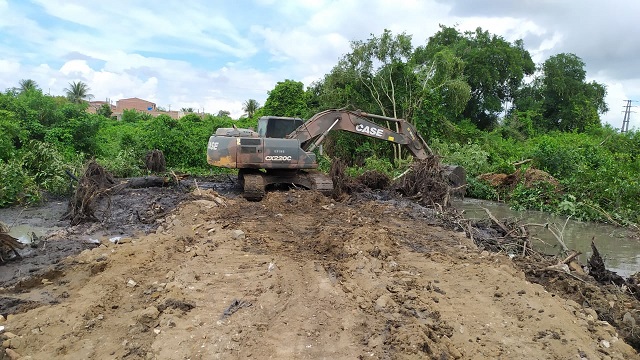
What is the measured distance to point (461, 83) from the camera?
26.8 meters

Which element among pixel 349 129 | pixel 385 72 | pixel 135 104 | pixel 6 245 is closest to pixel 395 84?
pixel 385 72

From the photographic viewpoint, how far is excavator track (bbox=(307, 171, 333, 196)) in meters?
12.7

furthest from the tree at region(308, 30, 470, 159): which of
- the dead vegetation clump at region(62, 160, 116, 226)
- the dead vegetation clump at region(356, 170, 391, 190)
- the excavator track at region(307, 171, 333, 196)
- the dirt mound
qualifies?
the dead vegetation clump at region(62, 160, 116, 226)

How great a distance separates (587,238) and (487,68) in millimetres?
27308

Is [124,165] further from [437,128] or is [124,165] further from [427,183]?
[437,128]

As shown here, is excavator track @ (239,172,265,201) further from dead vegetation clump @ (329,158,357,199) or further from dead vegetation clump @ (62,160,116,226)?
dead vegetation clump @ (62,160,116,226)

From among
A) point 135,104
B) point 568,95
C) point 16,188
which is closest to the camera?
point 16,188

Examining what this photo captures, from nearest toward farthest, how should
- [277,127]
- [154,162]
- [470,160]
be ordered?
[277,127]
[154,162]
[470,160]

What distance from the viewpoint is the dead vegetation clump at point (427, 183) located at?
13.1 meters

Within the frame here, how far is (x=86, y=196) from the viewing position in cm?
1041

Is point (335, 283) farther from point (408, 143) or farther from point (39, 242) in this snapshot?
point (408, 143)

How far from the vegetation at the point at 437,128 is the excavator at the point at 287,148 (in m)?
4.02

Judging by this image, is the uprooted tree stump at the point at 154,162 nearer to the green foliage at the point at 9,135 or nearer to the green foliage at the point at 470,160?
the green foliage at the point at 9,135

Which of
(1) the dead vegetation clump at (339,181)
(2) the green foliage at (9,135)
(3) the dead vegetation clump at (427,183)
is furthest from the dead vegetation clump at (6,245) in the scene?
(2) the green foliage at (9,135)
